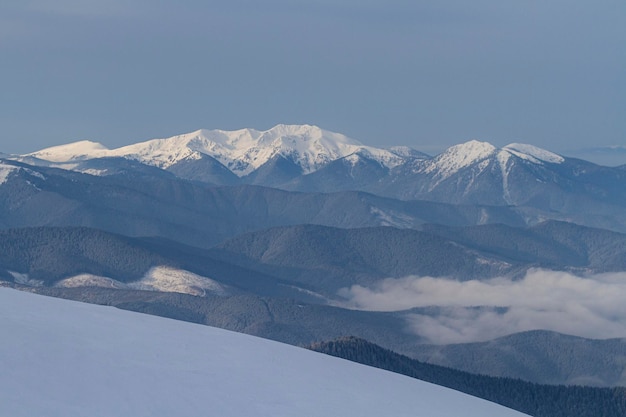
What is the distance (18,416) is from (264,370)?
13.7 metres

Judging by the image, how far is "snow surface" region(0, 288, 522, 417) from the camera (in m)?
35.1

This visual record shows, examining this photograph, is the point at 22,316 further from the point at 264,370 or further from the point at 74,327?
the point at 264,370

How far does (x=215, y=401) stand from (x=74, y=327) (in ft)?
30.9

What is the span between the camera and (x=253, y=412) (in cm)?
3675

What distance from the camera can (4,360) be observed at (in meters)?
36.7

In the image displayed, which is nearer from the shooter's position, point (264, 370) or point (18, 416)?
point (18, 416)

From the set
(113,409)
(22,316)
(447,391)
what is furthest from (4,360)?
(447,391)

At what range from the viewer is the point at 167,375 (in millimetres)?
39375

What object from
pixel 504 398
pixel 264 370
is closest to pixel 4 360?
pixel 264 370

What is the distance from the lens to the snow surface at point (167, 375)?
35062 mm

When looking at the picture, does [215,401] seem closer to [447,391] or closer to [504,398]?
[447,391]

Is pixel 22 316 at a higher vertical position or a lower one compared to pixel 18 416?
higher

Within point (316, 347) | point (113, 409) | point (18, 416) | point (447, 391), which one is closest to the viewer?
point (18, 416)

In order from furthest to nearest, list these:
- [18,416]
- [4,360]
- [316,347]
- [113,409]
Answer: [316,347], [4,360], [113,409], [18,416]
